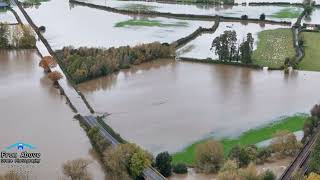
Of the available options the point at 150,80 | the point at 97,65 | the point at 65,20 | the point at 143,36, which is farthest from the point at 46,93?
the point at 65,20

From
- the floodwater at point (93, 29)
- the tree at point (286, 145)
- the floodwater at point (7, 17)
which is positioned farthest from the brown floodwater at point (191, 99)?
the floodwater at point (7, 17)

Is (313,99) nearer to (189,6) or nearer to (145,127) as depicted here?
(145,127)

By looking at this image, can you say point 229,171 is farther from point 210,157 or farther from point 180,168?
point 180,168

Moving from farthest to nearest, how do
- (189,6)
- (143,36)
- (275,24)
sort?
(189,6) → (275,24) → (143,36)

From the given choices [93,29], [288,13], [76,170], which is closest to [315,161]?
[76,170]

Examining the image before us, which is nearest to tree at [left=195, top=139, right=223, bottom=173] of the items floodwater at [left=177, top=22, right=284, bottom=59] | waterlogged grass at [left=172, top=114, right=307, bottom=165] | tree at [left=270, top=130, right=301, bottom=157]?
waterlogged grass at [left=172, top=114, right=307, bottom=165]

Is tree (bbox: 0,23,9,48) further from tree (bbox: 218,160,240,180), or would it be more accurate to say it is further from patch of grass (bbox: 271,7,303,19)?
tree (bbox: 218,160,240,180)
